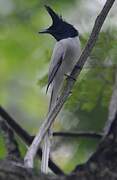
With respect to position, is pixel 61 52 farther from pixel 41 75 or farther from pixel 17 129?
pixel 17 129

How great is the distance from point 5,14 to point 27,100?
220cm

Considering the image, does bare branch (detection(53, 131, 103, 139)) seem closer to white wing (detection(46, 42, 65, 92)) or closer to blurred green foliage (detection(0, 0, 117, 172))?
blurred green foliage (detection(0, 0, 117, 172))

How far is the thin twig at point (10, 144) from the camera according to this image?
2.37 metres

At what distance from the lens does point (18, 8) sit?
595cm

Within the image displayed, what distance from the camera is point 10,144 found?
8.77 feet

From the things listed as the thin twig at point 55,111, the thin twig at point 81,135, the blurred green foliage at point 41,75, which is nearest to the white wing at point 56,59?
the blurred green foliage at point 41,75

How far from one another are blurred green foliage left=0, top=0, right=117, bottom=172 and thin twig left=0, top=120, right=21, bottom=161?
1.04m

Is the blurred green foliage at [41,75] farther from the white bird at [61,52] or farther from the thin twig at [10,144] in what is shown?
the thin twig at [10,144]

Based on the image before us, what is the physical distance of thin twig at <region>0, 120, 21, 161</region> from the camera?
93.4 inches

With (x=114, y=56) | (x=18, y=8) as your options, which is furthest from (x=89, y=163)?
(x=18, y=8)

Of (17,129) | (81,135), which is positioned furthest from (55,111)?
(81,135)

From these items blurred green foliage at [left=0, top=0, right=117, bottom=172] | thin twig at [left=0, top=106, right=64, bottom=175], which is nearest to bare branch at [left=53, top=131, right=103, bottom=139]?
blurred green foliage at [left=0, top=0, right=117, bottom=172]

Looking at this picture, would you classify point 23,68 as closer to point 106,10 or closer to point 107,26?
point 107,26

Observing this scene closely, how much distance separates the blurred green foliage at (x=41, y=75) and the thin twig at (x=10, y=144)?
1042 millimetres
